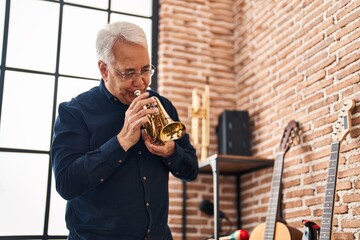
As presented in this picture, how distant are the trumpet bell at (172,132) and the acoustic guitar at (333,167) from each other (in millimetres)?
1043

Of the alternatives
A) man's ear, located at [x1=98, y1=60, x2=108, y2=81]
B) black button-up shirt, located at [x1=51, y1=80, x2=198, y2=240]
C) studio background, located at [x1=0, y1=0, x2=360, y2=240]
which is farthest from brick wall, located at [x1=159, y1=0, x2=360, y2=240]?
man's ear, located at [x1=98, y1=60, x2=108, y2=81]

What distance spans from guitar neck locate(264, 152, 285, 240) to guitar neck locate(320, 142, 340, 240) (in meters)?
0.51

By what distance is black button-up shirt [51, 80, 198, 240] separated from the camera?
70.4 inches

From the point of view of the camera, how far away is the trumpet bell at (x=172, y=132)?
1957 mm

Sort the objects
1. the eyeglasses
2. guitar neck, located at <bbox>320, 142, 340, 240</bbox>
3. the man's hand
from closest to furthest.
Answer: the man's hand → the eyeglasses → guitar neck, located at <bbox>320, 142, 340, 240</bbox>

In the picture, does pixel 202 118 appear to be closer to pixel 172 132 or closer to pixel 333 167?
pixel 333 167

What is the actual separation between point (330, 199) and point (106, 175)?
4.53 ft

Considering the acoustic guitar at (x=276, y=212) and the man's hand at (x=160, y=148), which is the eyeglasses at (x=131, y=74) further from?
the acoustic guitar at (x=276, y=212)

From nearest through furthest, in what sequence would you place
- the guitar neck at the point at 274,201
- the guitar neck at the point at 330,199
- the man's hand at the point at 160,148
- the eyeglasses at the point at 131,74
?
the man's hand at the point at 160,148 → the eyeglasses at the point at 131,74 → the guitar neck at the point at 330,199 → the guitar neck at the point at 274,201

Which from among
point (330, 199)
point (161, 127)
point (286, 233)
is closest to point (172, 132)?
point (161, 127)

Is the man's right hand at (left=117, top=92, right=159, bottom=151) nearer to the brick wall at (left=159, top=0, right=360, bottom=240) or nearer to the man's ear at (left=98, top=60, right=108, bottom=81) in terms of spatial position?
the man's ear at (left=98, top=60, right=108, bottom=81)

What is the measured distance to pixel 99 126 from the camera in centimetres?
197

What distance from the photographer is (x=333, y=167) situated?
2.69 metres

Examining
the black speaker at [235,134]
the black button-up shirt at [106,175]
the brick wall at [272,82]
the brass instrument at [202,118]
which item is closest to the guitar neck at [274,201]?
the brick wall at [272,82]
